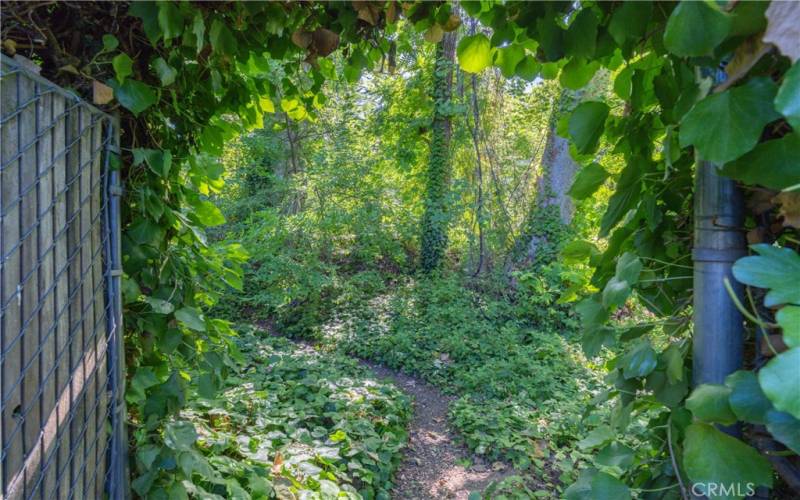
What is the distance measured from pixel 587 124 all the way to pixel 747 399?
0.65 m

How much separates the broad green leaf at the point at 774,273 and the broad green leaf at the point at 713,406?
0.18m

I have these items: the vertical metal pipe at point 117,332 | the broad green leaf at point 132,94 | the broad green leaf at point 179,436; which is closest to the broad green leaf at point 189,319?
the vertical metal pipe at point 117,332

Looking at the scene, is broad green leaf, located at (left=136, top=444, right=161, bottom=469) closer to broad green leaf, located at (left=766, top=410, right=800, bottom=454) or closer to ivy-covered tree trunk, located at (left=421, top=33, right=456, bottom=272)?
broad green leaf, located at (left=766, top=410, right=800, bottom=454)

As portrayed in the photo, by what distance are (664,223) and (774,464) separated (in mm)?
488

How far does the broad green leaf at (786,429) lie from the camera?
573mm

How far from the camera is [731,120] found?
0.65 m

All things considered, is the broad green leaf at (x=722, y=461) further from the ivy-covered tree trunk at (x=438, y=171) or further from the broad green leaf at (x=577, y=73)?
the ivy-covered tree trunk at (x=438, y=171)

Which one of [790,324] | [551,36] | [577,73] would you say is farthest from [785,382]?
[577,73]

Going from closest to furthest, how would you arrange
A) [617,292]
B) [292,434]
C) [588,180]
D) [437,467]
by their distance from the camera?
[617,292], [588,180], [292,434], [437,467]

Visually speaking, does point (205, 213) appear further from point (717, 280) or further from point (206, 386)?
point (717, 280)

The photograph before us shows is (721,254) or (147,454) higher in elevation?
(721,254)

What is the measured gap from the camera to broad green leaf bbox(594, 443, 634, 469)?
959 mm

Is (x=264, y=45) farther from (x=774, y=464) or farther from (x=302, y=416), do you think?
(x=302, y=416)

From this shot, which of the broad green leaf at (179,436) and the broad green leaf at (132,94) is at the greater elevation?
the broad green leaf at (132,94)
